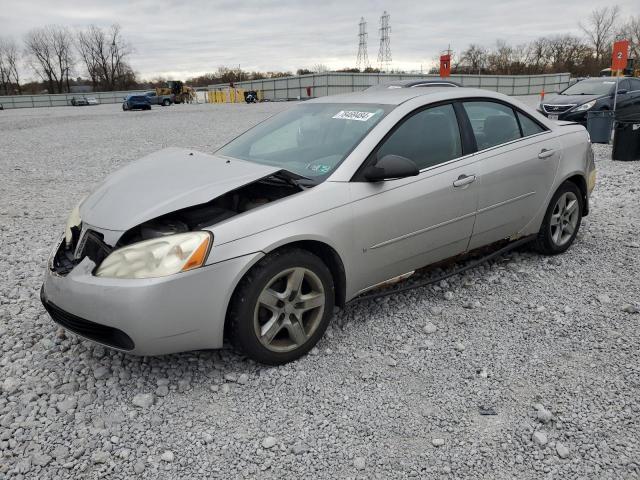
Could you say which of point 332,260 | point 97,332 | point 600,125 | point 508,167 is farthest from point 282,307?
point 600,125

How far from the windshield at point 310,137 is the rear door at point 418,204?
0.22 m

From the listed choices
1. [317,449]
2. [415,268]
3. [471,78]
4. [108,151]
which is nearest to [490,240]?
[415,268]

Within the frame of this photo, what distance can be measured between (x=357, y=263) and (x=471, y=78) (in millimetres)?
47138

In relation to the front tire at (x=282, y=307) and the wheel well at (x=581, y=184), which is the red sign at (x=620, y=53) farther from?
the front tire at (x=282, y=307)

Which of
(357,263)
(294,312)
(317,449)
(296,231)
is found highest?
(296,231)

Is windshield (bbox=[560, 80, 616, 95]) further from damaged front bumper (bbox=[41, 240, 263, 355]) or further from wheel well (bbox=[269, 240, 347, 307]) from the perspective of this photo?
damaged front bumper (bbox=[41, 240, 263, 355])

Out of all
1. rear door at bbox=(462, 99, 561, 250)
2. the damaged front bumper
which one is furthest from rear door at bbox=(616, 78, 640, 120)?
the damaged front bumper

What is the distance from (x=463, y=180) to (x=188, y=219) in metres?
1.90

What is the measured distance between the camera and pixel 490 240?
13.4ft

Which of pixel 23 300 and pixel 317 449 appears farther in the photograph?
pixel 23 300

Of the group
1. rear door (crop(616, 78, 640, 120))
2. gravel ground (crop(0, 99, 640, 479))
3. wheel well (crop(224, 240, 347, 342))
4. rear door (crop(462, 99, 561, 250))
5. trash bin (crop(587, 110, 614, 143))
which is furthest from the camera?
rear door (crop(616, 78, 640, 120))

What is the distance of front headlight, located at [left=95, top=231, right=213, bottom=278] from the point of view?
2637mm

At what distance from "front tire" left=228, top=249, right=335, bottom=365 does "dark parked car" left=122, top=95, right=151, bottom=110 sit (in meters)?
39.7

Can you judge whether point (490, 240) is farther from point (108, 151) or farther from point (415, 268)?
point (108, 151)
